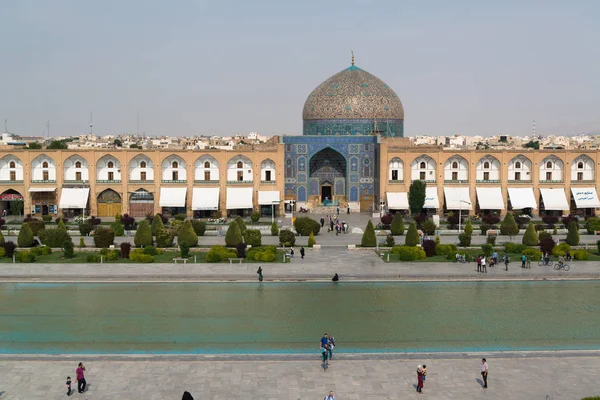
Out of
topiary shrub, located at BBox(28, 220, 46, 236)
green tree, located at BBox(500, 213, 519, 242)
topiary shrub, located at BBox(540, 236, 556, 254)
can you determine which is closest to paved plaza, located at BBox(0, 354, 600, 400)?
topiary shrub, located at BBox(540, 236, 556, 254)

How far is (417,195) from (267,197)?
9.15 meters

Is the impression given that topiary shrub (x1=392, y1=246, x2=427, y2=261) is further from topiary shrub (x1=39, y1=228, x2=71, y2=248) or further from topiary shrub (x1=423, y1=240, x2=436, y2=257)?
topiary shrub (x1=39, y1=228, x2=71, y2=248)

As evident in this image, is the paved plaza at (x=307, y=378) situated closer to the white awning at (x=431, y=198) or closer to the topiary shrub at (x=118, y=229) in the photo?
the topiary shrub at (x=118, y=229)

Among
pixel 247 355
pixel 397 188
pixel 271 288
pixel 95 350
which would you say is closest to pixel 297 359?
pixel 247 355

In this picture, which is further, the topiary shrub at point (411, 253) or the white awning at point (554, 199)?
the white awning at point (554, 199)

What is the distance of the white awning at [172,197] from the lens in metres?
45.7

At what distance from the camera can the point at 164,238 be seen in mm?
32219

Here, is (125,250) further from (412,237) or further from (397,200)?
(397,200)

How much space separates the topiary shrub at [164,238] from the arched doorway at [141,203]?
14125mm

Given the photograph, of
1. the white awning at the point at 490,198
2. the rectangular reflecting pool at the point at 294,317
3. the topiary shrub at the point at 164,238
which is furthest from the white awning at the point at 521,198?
the topiary shrub at the point at 164,238

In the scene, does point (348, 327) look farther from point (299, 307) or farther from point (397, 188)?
point (397, 188)

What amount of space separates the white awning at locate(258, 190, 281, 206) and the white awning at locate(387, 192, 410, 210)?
22.1 feet

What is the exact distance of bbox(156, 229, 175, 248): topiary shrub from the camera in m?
32.2

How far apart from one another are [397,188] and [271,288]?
2352 cm
